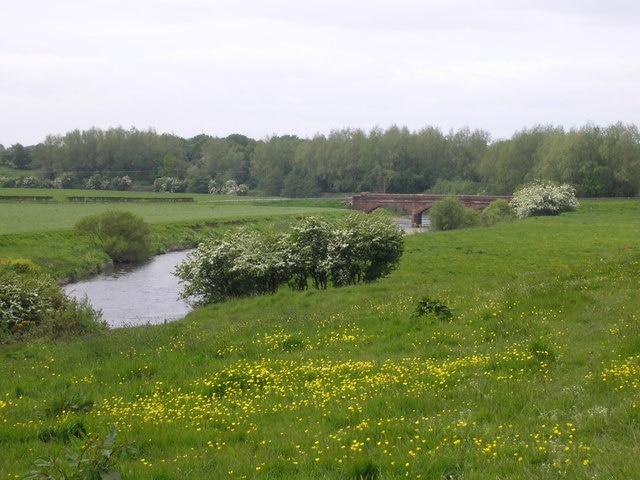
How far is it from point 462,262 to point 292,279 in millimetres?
12627

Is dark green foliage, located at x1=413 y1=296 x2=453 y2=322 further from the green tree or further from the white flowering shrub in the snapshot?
the green tree

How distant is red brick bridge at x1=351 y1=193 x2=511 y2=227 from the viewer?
95125mm

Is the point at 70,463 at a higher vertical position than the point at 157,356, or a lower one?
higher

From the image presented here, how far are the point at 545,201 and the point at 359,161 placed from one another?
73.6 metres

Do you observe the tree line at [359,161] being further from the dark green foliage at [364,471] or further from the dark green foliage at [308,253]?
the dark green foliage at [364,471]

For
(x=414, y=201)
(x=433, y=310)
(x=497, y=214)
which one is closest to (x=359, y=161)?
(x=414, y=201)

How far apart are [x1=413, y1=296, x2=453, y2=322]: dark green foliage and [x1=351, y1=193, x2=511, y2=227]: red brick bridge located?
80.0 m

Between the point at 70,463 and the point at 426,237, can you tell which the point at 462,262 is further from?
the point at 70,463

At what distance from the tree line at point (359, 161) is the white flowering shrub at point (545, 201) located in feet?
49.2

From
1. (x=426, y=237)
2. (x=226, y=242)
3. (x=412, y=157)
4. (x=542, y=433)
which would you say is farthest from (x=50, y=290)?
(x=412, y=157)

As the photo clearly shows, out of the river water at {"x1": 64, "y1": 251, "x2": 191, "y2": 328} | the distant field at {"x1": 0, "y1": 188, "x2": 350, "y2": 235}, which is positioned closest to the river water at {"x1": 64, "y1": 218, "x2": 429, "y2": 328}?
the river water at {"x1": 64, "y1": 251, "x2": 191, "y2": 328}

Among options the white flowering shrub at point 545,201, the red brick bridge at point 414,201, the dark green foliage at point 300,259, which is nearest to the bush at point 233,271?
the dark green foliage at point 300,259

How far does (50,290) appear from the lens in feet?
78.2

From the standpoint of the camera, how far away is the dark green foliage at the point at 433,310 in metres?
16.0
